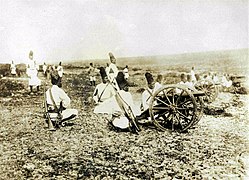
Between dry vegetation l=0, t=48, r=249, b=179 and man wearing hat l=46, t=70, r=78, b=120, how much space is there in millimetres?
53

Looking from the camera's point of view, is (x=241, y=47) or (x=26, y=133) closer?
(x=26, y=133)

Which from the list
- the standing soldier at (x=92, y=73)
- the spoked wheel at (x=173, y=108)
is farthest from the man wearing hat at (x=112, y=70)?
the spoked wheel at (x=173, y=108)

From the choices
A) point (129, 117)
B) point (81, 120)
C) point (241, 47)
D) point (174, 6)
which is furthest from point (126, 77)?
point (241, 47)

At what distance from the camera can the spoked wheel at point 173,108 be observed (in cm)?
307

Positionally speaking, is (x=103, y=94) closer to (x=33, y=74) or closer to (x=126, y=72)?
(x=126, y=72)

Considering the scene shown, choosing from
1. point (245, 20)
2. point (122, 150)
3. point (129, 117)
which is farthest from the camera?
point (245, 20)

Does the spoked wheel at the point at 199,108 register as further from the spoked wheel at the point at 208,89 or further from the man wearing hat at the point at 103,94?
the man wearing hat at the point at 103,94

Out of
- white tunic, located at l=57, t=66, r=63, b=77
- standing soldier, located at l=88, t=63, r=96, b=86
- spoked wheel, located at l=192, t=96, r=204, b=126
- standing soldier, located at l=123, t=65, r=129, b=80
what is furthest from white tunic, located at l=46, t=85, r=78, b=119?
spoked wheel, located at l=192, t=96, r=204, b=126

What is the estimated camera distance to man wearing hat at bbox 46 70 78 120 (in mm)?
3041

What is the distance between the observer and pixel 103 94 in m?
3.06

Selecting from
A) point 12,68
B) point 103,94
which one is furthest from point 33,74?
point 103,94

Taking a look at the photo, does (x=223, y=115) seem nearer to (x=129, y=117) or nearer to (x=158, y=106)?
(x=158, y=106)

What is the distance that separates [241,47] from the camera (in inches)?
128

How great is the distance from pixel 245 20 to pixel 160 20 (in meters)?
0.81
